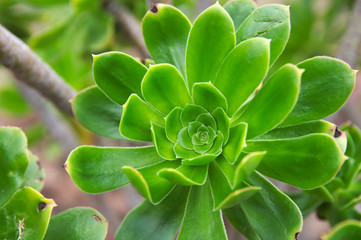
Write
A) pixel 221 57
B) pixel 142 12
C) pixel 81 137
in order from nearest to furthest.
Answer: pixel 221 57, pixel 142 12, pixel 81 137

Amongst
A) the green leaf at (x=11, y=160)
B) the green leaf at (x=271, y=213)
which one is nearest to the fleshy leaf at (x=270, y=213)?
the green leaf at (x=271, y=213)

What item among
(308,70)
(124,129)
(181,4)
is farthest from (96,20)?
(308,70)

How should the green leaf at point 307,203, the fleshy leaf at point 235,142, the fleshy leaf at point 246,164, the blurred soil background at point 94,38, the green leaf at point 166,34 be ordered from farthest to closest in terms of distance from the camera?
the blurred soil background at point 94,38, the green leaf at point 307,203, the green leaf at point 166,34, the fleshy leaf at point 235,142, the fleshy leaf at point 246,164

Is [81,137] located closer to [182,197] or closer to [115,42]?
[115,42]

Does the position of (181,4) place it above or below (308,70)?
below

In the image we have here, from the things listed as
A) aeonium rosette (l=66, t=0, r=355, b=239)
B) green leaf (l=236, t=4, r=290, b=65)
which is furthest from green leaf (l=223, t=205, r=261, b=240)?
green leaf (l=236, t=4, r=290, b=65)

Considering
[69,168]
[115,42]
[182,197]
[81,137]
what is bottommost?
[81,137]

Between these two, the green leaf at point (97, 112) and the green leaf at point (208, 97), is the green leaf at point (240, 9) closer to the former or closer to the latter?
the green leaf at point (208, 97)
